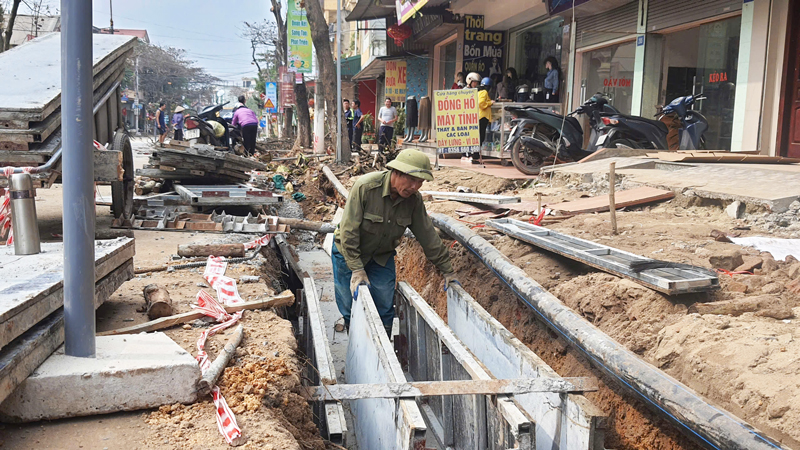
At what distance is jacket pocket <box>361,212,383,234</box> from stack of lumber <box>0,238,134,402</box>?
1691 mm

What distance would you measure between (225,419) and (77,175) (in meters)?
1.10

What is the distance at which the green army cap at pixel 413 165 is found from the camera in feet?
13.2

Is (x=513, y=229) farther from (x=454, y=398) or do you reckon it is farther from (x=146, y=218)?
(x=146, y=218)

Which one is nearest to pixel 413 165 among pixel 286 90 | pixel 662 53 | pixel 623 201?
pixel 623 201

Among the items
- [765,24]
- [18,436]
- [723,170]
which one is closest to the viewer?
[18,436]

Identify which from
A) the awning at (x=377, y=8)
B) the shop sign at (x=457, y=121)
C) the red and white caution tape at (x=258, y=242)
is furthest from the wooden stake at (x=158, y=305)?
the awning at (x=377, y=8)

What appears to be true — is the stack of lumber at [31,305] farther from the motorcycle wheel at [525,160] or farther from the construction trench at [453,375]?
the motorcycle wheel at [525,160]

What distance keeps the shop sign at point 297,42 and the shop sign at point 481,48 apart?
6.31 m

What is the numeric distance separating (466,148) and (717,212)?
17.9 feet

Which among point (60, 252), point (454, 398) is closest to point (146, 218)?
point (60, 252)

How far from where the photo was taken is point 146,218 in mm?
7219

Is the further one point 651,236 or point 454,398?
point 651,236

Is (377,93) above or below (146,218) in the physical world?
above

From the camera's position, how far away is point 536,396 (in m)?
3.50
